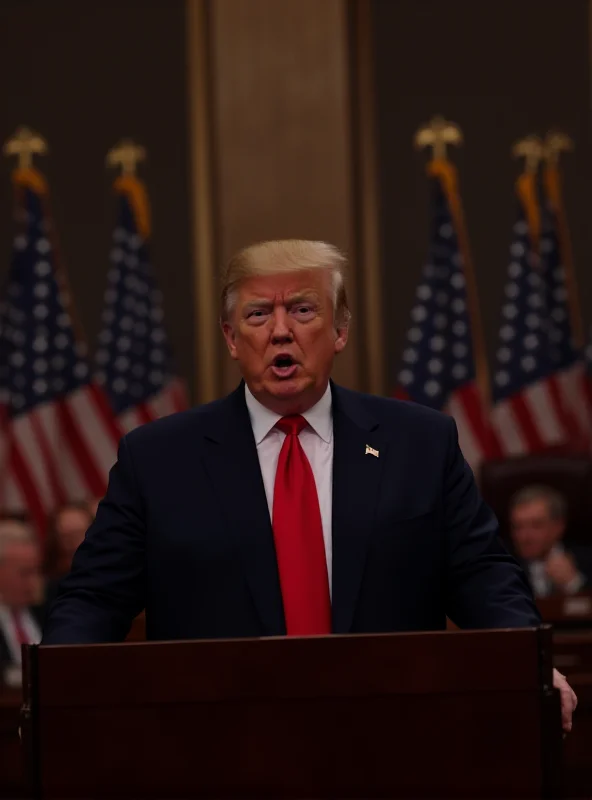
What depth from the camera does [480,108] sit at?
988cm

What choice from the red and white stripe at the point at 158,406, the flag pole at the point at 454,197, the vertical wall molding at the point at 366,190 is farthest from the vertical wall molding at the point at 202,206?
the flag pole at the point at 454,197

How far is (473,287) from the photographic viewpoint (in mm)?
9320

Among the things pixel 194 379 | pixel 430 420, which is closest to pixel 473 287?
pixel 194 379

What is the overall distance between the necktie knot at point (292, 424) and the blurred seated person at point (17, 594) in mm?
3394

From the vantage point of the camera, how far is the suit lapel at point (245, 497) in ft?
9.29

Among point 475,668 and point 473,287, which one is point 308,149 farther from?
point 475,668

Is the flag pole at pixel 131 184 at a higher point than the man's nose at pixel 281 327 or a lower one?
higher

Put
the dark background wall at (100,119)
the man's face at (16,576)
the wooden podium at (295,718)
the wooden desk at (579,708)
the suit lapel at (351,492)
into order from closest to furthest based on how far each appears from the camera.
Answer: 1. the wooden podium at (295,718)
2. the suit lapel at (351,492)
3. the wooden desk at (579,708)
4. the man's face at (16,576)
5. the dark background wall at (100,119)

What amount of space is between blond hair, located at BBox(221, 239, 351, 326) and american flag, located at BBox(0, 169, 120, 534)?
592 centimetres

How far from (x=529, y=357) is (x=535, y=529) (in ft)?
7.00

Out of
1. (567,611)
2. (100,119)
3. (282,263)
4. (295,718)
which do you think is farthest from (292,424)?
(100,119)

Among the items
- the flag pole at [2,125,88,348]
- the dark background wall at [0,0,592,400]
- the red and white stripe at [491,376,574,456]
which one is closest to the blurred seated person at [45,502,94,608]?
the flag pole at [2,125,88,348]

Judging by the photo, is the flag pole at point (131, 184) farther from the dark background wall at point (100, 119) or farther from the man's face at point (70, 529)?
the man's face at point (70, 529)

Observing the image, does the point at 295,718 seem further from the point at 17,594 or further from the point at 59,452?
the point at 59,452
